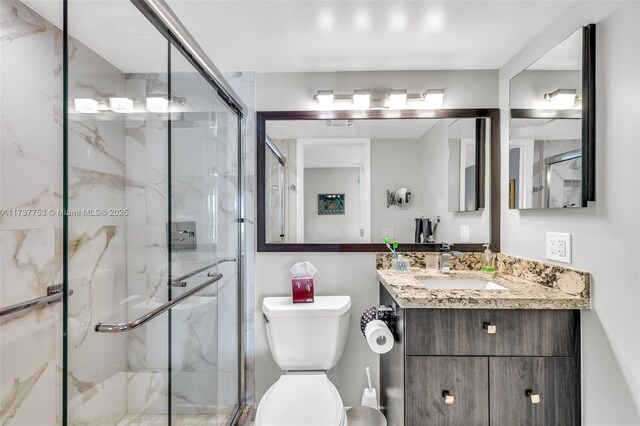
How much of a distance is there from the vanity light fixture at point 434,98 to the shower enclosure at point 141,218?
1130mm

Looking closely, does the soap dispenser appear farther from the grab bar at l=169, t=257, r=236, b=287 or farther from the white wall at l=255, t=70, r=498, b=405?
the grab bar at l=169, t=257, r=236, b=287

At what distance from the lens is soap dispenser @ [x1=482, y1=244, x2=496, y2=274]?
199 cm

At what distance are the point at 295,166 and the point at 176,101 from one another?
2.88 ft

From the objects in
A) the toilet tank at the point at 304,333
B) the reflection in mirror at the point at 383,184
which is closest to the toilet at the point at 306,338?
the toilet tank at the point at 304,333

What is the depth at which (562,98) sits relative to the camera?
57.7 inches

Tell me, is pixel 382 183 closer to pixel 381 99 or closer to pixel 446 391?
pixel 381 99

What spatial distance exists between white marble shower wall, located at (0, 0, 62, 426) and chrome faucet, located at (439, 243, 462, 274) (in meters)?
1.86

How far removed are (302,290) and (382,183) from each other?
0.79m

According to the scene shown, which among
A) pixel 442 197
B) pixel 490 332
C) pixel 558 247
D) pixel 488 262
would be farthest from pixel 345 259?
pixel 558 247

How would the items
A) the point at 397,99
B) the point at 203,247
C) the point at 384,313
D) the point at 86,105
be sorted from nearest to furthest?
the point at 86,105
the point at 203,247
the point at 384,313
the point at 397,99

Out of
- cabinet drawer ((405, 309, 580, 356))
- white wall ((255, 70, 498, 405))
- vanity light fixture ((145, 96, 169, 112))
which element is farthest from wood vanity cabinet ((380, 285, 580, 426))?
vanity light fixture ((145, 96, 169, 112))

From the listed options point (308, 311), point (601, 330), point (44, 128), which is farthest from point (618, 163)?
point (44, 128)

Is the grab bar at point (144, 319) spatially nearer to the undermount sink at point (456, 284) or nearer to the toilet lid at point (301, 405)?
the toilet lid at point (301, 405)

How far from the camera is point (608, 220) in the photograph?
127cm
